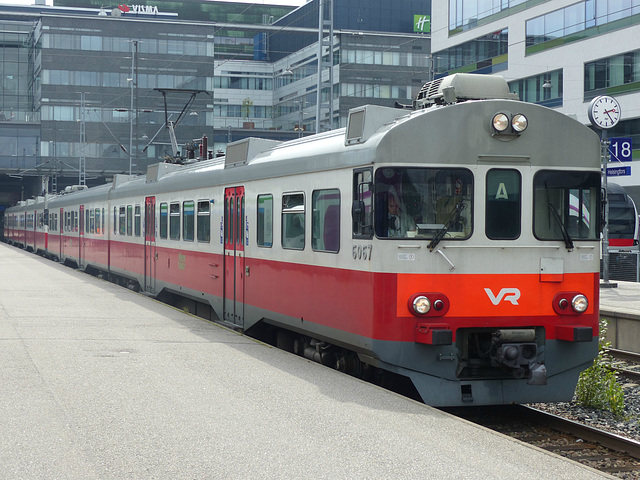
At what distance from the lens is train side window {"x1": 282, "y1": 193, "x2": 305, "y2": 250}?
1080 cm

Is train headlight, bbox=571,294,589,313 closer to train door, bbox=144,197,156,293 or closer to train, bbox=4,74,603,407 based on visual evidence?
train, bbox=4,74,603,407

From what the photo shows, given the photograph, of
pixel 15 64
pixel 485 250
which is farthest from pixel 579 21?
pixel 15 64

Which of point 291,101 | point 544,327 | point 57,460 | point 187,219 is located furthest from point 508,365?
point 291,101

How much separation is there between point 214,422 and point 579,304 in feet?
12.9

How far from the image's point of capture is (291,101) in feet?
310

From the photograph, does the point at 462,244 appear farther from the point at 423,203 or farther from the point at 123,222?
the point at 123,222

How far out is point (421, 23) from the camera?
3772 inches

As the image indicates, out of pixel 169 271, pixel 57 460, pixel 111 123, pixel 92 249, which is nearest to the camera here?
pixel 57 460

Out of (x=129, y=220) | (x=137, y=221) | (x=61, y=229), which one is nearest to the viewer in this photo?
(x=137, y=221)

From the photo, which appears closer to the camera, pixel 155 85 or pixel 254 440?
pixel 254 440

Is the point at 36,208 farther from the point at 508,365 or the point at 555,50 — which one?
the point at 508,365

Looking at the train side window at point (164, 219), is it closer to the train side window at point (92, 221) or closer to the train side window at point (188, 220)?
the train side window at point (188, 220)

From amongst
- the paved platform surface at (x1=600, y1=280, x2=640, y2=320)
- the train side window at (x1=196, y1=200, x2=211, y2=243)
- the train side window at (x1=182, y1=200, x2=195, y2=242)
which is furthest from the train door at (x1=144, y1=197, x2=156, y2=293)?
the paved platform surface at (x1=600, y1=280, x2=640, y2=320)

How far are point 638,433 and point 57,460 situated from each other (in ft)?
19.1
